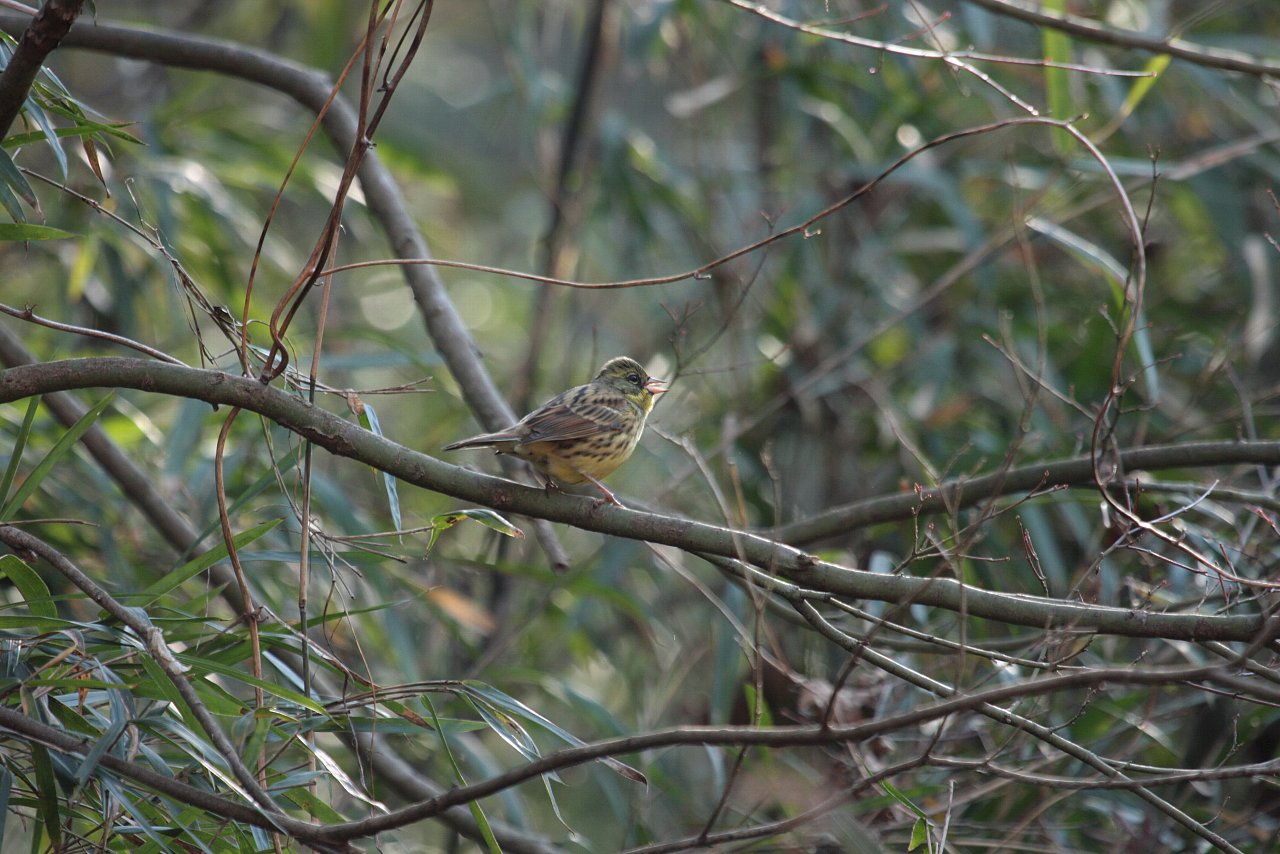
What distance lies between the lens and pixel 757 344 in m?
6.28

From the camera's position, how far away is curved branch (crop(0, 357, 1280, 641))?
224 centimetres

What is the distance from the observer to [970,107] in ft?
21.5

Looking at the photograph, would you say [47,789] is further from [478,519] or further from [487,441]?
[487,441]

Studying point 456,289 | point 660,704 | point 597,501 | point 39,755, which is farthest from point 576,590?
point 456,289

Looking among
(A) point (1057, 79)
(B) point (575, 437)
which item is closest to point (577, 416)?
(B) point (575, 437)

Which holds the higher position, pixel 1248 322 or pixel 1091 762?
pixel 1091 762

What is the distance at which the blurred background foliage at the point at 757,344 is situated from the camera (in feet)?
13.4

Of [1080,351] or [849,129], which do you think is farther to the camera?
[849,129]

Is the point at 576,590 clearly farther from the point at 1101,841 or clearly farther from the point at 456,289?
the point at 456,289

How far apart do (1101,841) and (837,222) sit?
12.0 ft

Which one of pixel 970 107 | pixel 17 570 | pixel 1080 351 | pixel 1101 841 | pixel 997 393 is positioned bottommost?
pixel 1101 841

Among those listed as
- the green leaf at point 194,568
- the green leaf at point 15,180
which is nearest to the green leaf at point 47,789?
→ the green leaf at point 194,568

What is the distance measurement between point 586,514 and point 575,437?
91 cm

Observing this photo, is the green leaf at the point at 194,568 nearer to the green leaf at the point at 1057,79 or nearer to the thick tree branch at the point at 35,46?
the thick tree branch at the point at 35,46
